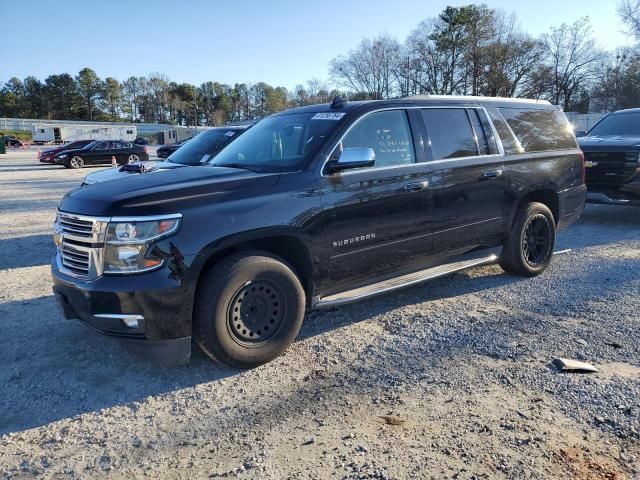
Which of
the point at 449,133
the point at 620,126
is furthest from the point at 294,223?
the point at 620,126

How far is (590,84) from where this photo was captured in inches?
2613

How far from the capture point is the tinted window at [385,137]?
425 cm

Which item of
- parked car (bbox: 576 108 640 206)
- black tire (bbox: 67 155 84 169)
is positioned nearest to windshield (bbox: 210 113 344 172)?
parked car (bbox: 576 108 640 206)

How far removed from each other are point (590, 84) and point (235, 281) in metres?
75.4

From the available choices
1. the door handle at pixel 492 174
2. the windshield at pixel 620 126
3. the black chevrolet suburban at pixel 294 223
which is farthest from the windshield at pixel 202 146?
the windshield at pixel 620 126

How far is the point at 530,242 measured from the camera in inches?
227

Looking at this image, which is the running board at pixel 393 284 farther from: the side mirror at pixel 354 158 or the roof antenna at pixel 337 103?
the roof antenna at pixel 337 103

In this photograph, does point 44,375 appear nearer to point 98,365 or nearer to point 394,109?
point 98,365

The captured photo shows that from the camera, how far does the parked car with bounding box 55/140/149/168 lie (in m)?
26.0

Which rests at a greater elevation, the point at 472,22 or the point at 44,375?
the point at 472,22

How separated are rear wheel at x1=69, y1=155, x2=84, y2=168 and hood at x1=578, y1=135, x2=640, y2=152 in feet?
79.2

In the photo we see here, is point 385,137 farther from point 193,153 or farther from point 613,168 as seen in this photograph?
point 613,168

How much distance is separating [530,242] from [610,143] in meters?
4.35

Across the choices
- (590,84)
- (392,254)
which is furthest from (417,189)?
(590,84)
